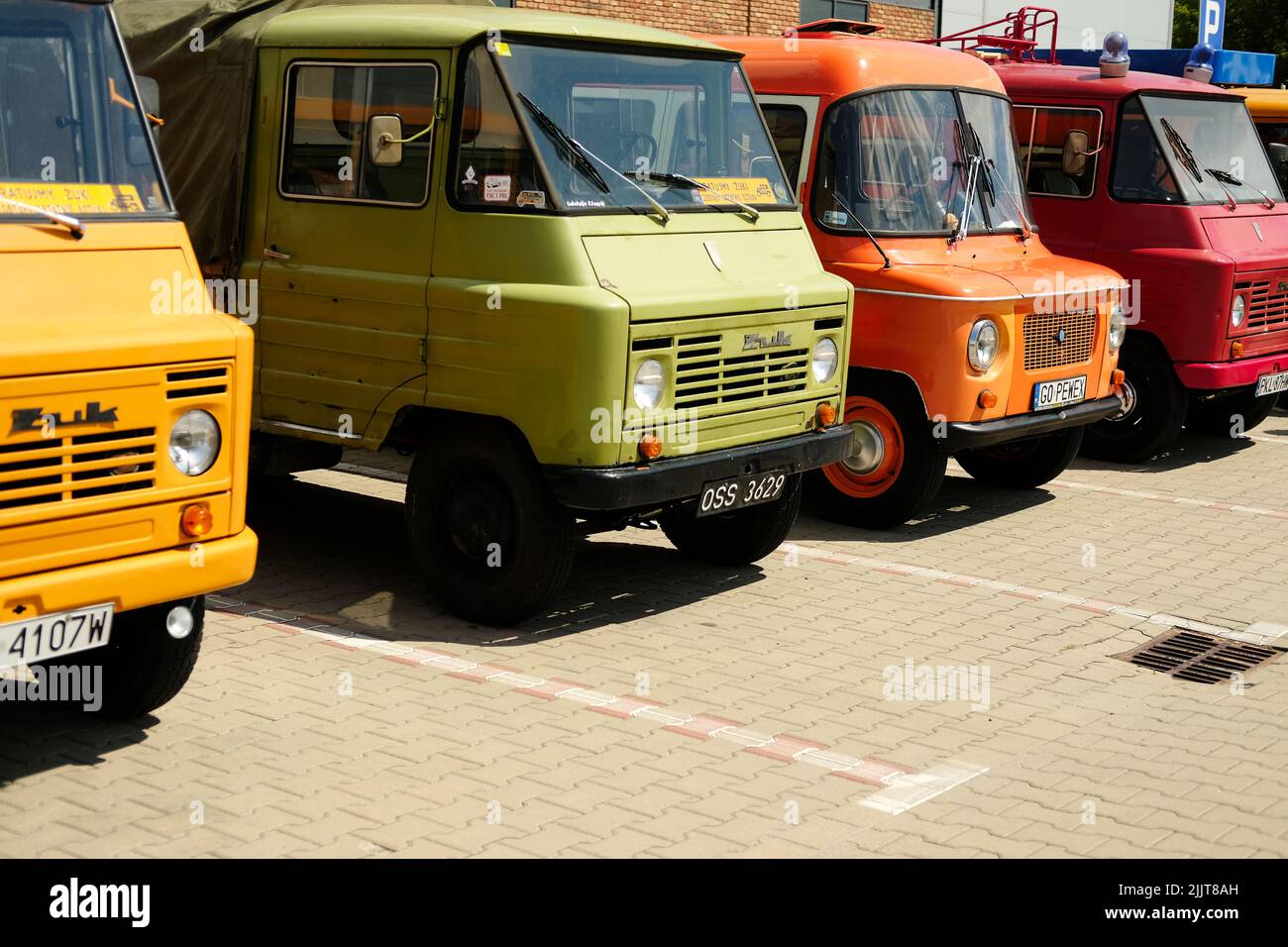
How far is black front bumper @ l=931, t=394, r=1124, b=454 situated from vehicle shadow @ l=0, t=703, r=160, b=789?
4683 millimetres

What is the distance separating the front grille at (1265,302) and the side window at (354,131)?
631 cm

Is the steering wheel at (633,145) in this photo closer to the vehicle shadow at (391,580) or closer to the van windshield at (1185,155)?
the vehicle shadow at (391,580)

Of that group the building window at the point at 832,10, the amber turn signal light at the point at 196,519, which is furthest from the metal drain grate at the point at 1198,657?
the building window at the point at 832,10

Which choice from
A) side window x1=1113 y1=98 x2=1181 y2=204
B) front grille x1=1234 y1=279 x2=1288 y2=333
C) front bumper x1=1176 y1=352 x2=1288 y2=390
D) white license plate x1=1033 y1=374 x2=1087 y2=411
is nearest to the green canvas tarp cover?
white license plate x1=1033 y1=374 x2=1087 y2=411

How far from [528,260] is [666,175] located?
99cm

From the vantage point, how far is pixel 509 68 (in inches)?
269

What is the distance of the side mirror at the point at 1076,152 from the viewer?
11258 millimetres

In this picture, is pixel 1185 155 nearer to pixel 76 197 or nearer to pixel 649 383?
pixel 649 383

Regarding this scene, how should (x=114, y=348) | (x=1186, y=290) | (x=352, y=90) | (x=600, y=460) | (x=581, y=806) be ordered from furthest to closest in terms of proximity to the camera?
1. (x=1186, y=290)
2. (x=352, y=90)
3. (x=600, y=460)
4. (x=581, y=806)
5. (x=114, y=348)

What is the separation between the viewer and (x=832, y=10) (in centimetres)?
2158

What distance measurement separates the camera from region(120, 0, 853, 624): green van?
6695 mm

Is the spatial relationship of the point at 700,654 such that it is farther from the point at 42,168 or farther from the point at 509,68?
the point at 42,168

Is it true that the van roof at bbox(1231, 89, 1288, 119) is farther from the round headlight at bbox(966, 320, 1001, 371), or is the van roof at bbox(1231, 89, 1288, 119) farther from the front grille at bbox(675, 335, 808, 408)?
the front grille at bbox(675, 335, 808, 408)
